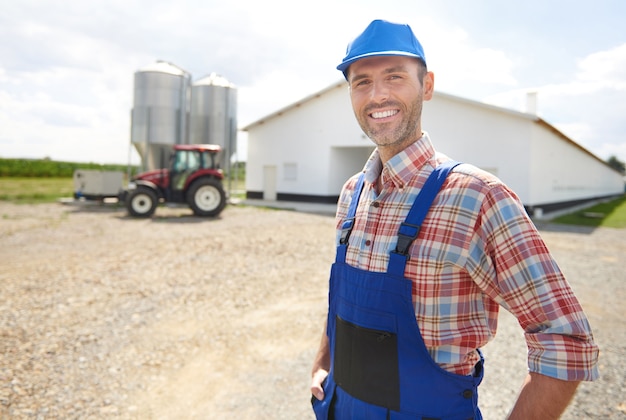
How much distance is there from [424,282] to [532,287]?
0.29 metres

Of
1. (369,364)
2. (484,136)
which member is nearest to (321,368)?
(369,364)

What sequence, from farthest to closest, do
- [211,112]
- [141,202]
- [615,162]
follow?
[615,162] < [211,112] < [141,202]

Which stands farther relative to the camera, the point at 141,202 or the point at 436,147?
the point at 436,147

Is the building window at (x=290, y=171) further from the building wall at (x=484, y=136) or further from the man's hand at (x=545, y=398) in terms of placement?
the man's hand at (x=545, y=398)

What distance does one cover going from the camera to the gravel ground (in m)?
3.38

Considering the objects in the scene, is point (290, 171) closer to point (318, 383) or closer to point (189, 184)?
point (189, 184)

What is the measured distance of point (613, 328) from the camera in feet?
16.5

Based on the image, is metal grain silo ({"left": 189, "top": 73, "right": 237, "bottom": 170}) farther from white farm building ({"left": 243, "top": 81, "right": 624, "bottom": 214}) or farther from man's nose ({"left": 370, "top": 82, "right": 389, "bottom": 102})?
man's nose ({"left": 370, "top": 82, "right": 389, "bottom": 102})

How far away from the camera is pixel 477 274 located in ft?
4.12

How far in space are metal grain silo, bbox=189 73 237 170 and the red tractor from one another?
6.30 metres

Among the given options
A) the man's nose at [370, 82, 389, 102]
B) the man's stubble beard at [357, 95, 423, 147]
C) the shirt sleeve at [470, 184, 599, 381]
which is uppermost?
the man's nose at [370, 82, 389, 102]

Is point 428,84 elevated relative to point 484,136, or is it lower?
lower

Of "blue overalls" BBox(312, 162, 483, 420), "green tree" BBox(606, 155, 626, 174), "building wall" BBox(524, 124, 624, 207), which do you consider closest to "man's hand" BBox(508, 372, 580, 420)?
"blue overalls" BBox(312, 162, 483, 420)

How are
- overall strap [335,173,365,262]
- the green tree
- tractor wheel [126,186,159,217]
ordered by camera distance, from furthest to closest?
the green tree, tractor wheel [126,186,159,217], overall strap [335,173,365,262]
